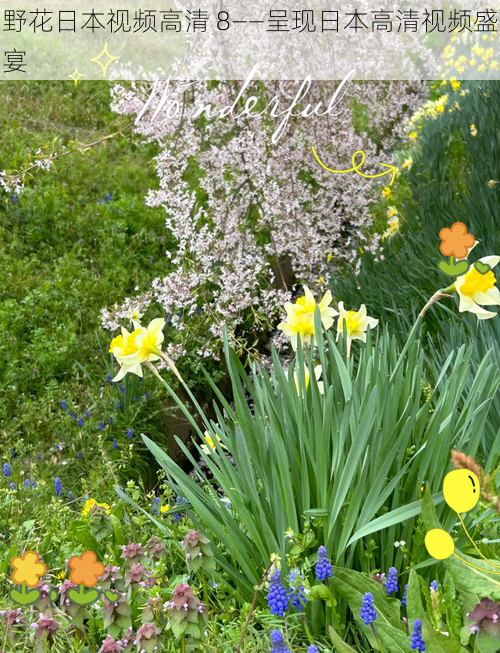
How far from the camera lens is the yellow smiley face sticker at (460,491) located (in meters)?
0.87

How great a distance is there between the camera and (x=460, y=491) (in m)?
0.88

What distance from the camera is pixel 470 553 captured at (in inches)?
53.7

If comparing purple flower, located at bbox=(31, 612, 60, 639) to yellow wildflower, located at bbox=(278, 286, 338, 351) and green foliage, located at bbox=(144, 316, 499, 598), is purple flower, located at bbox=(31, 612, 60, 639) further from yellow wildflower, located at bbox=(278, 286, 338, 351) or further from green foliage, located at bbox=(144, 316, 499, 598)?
yellow wildflower, located at bbox=(278, 286, 338, 351)

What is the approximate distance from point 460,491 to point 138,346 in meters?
0.94

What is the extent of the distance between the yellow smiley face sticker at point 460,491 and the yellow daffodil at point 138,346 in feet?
2.88

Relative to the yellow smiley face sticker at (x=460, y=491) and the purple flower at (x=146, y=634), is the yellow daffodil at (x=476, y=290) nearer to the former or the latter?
the yellow smiley face sticker at (x=460, y=491)

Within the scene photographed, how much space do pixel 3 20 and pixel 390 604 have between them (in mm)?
8372

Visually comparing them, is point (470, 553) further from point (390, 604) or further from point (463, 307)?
point (463, 307)

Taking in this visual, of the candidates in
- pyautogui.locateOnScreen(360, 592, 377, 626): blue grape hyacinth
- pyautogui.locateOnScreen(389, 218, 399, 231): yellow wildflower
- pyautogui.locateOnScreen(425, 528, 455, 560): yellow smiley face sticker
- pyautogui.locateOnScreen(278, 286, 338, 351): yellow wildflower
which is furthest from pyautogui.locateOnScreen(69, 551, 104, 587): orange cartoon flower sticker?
pyautogui.locateOnScreen(389, 218, 399, 231): yellow wildflower

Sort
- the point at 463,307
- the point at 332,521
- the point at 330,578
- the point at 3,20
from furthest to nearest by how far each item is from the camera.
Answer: the point at 3,20
the point at 463,307
the point at 332,521
the point at 330,578

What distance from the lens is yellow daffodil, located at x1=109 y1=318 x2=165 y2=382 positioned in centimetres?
158

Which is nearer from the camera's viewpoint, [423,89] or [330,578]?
[330,578]

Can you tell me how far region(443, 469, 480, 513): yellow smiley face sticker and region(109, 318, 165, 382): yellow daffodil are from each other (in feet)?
2.88

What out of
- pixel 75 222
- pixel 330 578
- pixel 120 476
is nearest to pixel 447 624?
pixel 330 578
